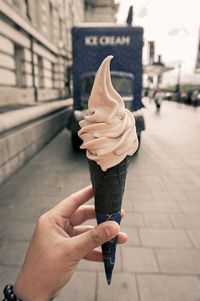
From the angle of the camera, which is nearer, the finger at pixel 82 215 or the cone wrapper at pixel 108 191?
the cone wrapper at pixel 108 191

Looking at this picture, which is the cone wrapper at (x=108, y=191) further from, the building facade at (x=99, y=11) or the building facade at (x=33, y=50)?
the building facade at (x=99, y=11)

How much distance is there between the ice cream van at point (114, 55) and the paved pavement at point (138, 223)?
8.08 feet

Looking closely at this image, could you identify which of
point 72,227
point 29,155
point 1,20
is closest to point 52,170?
point 29,155

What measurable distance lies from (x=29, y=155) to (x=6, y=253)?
4.24 m

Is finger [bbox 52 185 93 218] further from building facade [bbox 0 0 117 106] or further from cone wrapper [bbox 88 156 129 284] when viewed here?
building facade [bbox 0 0 117 106]

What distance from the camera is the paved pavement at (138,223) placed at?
105 inches

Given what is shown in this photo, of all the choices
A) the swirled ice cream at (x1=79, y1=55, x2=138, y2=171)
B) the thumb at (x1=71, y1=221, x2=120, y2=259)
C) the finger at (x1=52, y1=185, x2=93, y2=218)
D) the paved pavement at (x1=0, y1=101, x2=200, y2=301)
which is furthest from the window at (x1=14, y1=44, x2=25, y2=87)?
the thumb at (x1=71, y1=221, x2=120, y2=259)

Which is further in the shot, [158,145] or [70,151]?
[158,145]

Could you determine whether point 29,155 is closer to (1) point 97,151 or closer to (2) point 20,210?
(2) point 20,210

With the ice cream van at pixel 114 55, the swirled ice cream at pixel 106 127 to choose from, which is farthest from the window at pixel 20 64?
the swirled ice cream at pixel 106 127

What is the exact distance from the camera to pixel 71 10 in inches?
1035

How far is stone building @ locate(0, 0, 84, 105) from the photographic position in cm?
1102

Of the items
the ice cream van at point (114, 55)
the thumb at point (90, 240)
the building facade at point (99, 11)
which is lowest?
the thumb at point (90, 240)

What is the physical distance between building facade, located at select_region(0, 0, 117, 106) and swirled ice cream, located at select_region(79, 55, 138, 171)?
9.43 m
